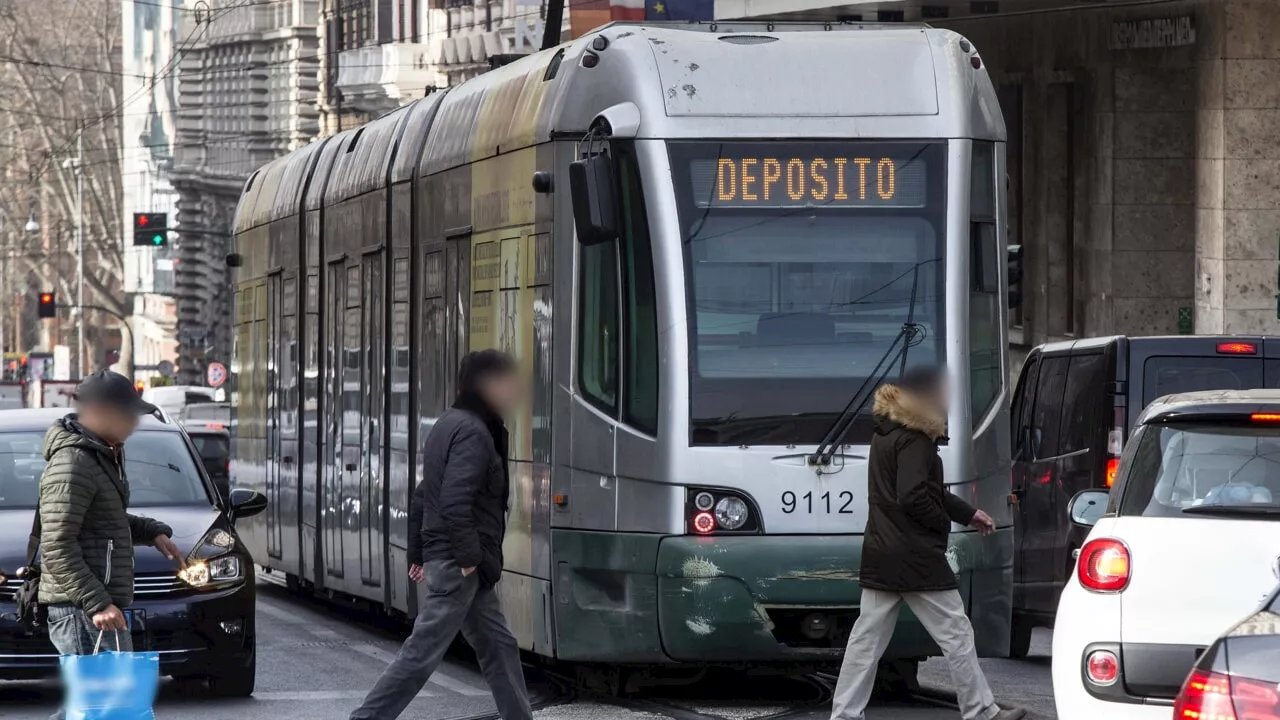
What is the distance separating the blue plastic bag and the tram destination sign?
3.99m

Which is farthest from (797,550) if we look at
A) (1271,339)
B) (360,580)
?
(360,580)

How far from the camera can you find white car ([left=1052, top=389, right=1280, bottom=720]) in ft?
25.6

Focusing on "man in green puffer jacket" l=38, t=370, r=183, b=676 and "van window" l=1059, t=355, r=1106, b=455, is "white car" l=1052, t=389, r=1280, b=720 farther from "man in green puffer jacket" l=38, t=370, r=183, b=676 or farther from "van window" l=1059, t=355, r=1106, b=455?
"van window" l=1059, t=355, r=1106, b=455

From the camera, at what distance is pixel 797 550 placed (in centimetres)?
1095

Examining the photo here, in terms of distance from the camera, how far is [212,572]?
12680mm

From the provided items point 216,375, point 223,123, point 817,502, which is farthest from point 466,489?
point 223,123

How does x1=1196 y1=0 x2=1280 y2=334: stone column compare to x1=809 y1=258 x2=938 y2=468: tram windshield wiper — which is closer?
x1=809 y1=258 x2=938 y2=468: tram windshield wiper

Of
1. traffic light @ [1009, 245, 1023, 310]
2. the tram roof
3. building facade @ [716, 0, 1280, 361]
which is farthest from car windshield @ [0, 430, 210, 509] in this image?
building facade @ [716, 0, 1280, 361]

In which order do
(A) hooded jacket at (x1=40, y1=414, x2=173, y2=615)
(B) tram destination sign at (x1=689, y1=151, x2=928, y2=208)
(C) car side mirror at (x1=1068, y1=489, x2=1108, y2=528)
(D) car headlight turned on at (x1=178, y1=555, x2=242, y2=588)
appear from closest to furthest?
(A) hooded jacket at (x1=40, y1=414, x2=173, y2=615) → (C) car side mirror at (x1=1068, y1=489, x2=1108, y2=528) → (B) tram destination sign at (x1=689, y1=151, x2=928, y2=208) → (D) car headlight turned on at (x1=178, y1=555, x2=242, y2=588)

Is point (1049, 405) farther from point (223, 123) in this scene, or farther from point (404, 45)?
point (223, 123)

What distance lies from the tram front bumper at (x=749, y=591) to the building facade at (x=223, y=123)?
55260 mm

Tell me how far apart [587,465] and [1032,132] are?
2099 centimetres

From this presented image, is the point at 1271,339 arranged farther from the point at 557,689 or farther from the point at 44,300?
the point at 44,300

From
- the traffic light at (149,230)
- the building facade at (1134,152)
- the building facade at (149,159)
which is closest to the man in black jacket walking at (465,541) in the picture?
the building facade at (1134,152)
